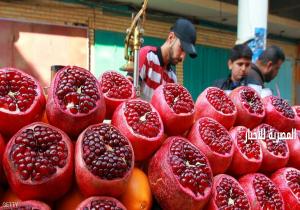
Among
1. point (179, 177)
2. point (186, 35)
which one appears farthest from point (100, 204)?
point (186, 35)

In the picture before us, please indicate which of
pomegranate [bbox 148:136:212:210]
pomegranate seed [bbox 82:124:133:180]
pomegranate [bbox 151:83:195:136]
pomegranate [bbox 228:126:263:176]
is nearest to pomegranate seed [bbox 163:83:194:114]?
pomegranate [bbox 151:83:195:136]

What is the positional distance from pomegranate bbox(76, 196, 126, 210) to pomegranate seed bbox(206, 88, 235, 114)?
37.3 inches

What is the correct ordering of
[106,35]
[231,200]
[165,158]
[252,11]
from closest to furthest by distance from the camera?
[165,158], [231,200], [252,11], [106,35]

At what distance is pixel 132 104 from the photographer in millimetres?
1918

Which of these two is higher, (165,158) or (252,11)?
(252,11)

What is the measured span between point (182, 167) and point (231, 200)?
0.34 metres

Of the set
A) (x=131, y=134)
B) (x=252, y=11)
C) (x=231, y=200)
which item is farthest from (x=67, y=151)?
(x=252, y=11)

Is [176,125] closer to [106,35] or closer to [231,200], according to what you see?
[231,200]

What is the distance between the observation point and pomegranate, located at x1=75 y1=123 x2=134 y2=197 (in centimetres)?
153

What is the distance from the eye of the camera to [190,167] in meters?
1.79

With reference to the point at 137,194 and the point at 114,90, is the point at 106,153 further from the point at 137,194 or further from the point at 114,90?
the point at 114,90

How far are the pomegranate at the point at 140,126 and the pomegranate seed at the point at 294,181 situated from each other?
2.74 feet

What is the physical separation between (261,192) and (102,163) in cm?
93

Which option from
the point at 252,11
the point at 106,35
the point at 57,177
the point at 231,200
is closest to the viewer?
the point at 57,177
